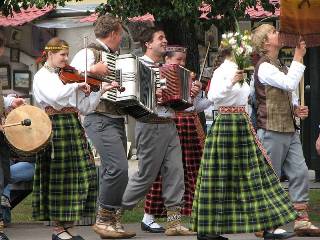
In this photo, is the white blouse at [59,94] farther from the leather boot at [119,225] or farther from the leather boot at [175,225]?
the leather boot at [175,225]

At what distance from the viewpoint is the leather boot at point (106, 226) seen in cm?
1035

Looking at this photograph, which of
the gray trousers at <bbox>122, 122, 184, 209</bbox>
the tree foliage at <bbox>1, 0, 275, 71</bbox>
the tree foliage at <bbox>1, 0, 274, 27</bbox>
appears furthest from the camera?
the tree foliage at <bbox>1, 0, 275, 71</bbox>

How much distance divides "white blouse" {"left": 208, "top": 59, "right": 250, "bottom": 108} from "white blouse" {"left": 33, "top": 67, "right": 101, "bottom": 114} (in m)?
0.96

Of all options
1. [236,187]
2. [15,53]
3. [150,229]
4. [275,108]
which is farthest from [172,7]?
[15,53]

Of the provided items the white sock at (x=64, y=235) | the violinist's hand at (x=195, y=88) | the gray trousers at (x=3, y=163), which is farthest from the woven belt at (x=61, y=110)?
the violinist's hand at (x=195, y=88)

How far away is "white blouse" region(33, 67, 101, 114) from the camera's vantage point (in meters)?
9.52

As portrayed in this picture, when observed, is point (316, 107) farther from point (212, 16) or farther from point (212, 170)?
point (212, 170)

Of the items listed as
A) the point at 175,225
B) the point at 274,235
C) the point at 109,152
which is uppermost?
the point at 109,152

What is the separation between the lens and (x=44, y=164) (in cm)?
995

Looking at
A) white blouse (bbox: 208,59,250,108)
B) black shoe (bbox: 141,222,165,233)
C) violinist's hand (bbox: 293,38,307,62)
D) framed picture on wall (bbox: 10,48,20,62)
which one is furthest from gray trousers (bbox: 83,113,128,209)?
framed picture on wall (bbox: 10,48,20,62)

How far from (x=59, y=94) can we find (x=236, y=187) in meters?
1.62

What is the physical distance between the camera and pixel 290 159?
10312 millimetres

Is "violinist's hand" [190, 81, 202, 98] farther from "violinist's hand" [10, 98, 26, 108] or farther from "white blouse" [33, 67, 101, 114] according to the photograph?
"violinist's hand" [10, 98, 26, 108]

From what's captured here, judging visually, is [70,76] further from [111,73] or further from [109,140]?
[109,140]
